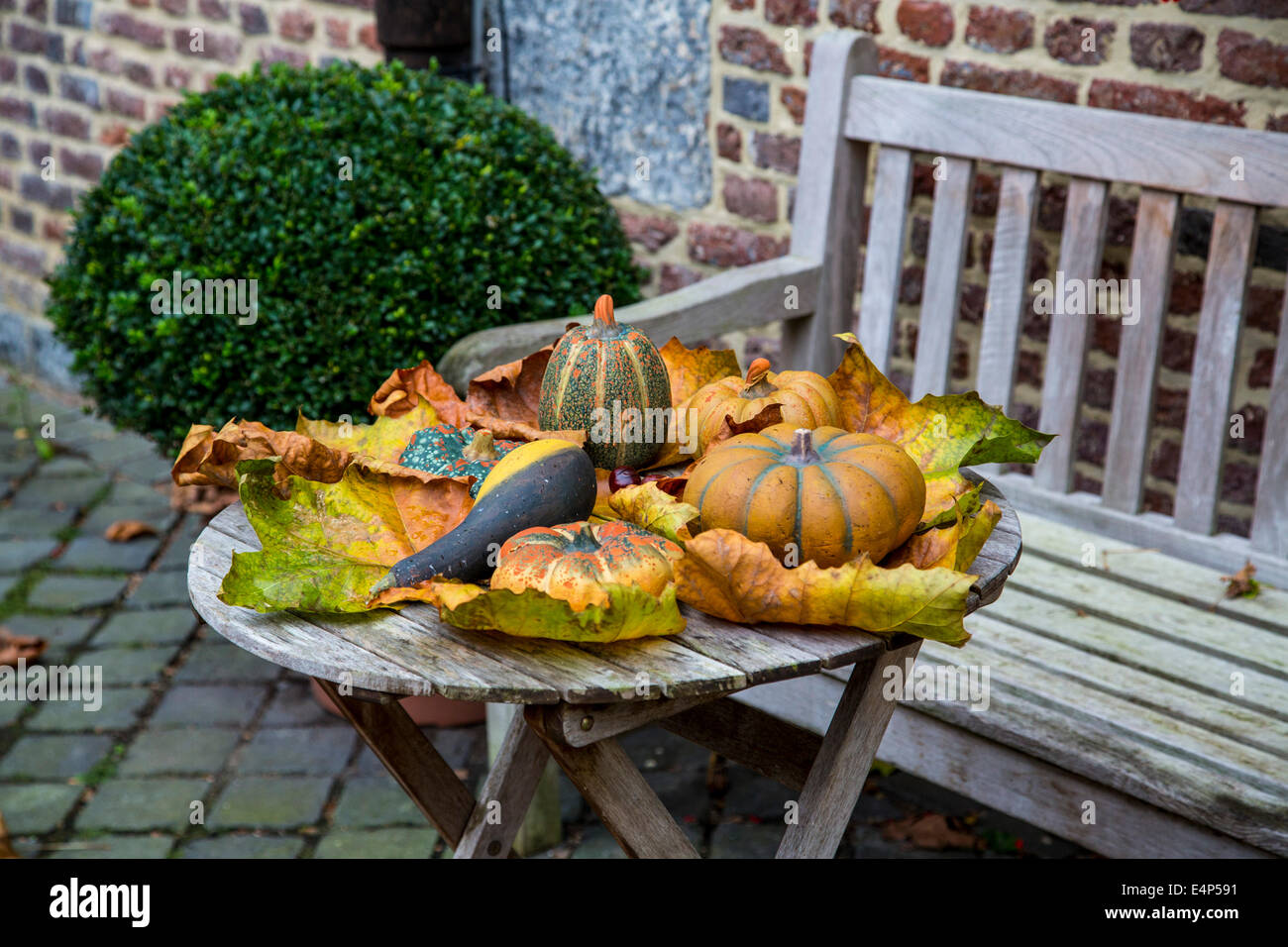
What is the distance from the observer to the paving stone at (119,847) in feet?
8.84

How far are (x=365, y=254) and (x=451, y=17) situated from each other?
1269 mm

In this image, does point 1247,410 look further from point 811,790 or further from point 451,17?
point 451,17


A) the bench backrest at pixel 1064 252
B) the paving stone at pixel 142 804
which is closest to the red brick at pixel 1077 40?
the bench backrest at pixel 1064 252

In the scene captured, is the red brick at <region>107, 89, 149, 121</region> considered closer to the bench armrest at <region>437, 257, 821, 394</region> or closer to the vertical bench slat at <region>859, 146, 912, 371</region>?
the bench armrest at <region>437, 257, 821, 394</region>

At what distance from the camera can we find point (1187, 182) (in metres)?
2.27

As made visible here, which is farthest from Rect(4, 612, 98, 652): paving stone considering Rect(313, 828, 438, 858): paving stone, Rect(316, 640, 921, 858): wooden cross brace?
Rect(316, 640, 921, 858): wooden cross brace

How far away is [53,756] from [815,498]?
229 centimetres

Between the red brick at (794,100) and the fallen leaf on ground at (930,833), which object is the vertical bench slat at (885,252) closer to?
the red brick at (794,100)

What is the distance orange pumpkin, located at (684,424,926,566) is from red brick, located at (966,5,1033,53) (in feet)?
5.26

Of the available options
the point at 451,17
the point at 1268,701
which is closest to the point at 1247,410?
the point at 1268,701

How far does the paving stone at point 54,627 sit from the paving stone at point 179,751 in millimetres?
509

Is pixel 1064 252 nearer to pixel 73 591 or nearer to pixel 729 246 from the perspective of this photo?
pixel 729 246

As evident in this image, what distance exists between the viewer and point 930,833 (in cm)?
280

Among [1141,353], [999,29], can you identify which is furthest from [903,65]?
[1141,353]
